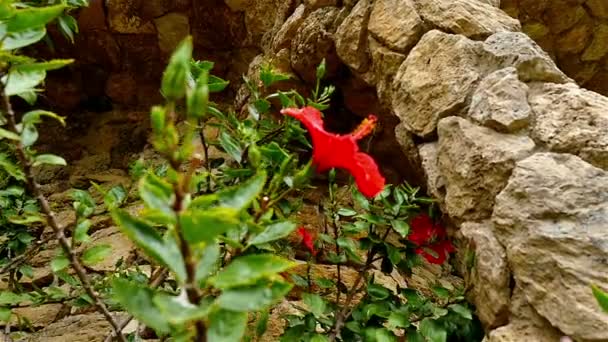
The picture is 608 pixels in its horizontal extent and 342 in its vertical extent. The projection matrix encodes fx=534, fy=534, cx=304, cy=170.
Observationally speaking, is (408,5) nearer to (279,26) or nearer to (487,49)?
(487,49)

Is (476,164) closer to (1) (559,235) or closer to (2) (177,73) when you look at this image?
(1) (559,235)

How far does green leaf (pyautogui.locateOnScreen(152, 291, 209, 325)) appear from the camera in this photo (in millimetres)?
421

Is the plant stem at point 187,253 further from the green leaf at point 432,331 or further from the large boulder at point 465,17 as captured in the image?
the large boulder at point 465,17

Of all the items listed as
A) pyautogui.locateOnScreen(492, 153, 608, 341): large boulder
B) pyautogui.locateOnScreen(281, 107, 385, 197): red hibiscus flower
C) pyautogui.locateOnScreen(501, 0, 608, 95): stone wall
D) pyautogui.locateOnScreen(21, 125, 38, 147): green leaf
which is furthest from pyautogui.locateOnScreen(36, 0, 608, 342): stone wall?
pyautogui.locateOnScreen(501, 0, 608, 95): stone wall

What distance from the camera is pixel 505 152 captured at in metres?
1.03

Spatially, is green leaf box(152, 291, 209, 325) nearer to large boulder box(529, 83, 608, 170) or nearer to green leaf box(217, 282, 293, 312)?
green leaf box(217, 282, 293, 312)

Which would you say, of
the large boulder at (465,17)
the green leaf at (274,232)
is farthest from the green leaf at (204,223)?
the large boulder at (465,17)

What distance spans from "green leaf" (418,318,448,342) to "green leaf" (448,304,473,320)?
46mm

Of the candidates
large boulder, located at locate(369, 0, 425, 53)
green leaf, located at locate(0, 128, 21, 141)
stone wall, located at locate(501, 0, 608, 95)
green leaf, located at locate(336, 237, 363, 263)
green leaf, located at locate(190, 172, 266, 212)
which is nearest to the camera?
green leaf, located at locate(190, 172, 266, 212)

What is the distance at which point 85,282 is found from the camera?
2.55 ft

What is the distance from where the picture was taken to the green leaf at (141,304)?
47 cm

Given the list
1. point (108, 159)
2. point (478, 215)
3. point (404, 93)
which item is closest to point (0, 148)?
point (108, 159)

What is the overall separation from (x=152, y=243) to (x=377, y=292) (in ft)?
2.72

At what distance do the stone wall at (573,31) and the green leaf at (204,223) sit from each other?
7.66 feet
